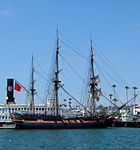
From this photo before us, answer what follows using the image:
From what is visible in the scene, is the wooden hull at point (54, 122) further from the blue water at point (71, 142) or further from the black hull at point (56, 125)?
the blue water at point (71, 142)

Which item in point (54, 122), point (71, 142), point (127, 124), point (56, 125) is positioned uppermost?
point (54, 122)

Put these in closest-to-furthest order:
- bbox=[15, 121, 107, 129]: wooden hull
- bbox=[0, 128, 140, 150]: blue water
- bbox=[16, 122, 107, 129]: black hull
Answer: bbox=[0, 128, 140, 150]: blue water → bbox=[16, 122, 107, 129]: black hull → bbox=[15, 121, 107, 129]: wooden hull

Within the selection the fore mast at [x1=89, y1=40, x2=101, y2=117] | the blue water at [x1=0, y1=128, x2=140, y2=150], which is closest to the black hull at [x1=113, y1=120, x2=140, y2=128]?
the fore mast at [x1=89, y1=40, x2=101, y2=117]

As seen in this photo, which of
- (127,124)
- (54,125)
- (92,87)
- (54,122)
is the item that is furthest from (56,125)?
(127,124)

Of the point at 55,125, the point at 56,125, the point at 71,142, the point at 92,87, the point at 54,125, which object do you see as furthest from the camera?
the point at 92,87

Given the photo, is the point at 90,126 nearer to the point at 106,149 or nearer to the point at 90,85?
the point at 90,85

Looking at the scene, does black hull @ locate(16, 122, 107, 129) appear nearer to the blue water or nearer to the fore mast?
the fore mast

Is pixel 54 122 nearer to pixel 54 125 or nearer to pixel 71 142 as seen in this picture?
pixel 54 125

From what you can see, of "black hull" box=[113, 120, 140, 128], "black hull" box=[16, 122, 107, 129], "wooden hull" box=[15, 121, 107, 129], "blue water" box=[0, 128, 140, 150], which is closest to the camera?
"blue water" box=[0, 128, 140, 150]

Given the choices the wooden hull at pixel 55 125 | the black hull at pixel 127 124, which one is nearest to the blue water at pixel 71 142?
the wooden hull at pixel 55 125

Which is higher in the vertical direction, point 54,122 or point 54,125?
point 54,122

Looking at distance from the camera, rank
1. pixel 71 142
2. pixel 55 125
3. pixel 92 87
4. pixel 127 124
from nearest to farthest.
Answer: pixel 71 142 < pixel 55 125 < pixel 92 87 < pixel 127 124

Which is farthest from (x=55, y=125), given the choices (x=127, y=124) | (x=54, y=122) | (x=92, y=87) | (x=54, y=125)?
(x=127, y=124)

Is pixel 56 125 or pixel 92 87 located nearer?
pixel 56 125
